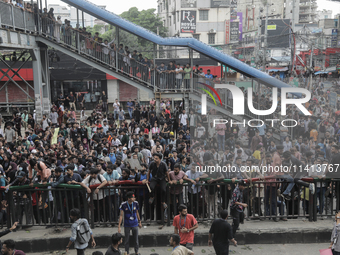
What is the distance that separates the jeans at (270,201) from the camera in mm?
Answer: 7133

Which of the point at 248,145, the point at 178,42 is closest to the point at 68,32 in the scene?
the point at 178,42

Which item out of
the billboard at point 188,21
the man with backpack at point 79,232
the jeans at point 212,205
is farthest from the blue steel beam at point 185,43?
the billboard at point 188,21

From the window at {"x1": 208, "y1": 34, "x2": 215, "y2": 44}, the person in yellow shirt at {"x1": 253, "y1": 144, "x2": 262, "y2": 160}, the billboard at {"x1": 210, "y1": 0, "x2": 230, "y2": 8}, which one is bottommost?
the person in yellow shirt at {"x1": 253, "y1": 144, "x2": 262, "y2": 160}

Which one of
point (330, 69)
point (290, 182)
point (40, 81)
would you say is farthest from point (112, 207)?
point (330, 69)

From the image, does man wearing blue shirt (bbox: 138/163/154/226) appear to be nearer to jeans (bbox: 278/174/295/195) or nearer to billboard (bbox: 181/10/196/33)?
jeans (bbox: 278/174/295/195)

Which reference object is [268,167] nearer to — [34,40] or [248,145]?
[248,145]

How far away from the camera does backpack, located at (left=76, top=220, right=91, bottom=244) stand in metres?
5.85

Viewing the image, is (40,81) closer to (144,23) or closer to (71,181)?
(71,181)

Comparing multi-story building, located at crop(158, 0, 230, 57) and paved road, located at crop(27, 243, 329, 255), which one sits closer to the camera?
paved road, located at crop(27, 243, 329, 255)

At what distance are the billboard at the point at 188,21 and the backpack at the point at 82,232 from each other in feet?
172

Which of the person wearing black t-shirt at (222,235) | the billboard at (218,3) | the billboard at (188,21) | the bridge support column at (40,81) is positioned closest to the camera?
the person wearing black t-shirt at (222,235)

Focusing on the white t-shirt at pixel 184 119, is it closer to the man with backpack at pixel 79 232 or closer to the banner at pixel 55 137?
the banner at pixel 55 137

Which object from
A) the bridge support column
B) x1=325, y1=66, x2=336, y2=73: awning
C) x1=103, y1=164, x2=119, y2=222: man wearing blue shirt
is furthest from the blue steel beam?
x1=325, y1=66, x2=336, y2=73: awning

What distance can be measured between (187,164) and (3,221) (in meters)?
4.53
